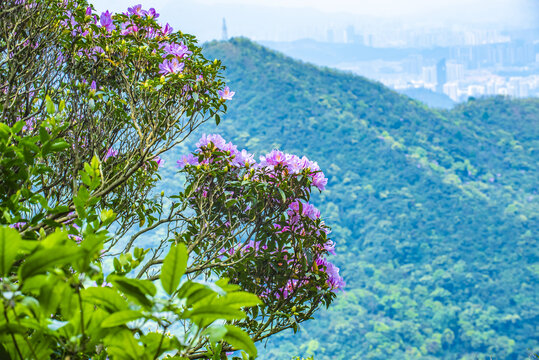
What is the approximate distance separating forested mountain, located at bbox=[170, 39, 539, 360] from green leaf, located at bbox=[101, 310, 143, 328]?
664 inches

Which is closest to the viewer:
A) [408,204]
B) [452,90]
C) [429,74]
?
[408,204]

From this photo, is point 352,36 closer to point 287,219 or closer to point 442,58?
point 442,58

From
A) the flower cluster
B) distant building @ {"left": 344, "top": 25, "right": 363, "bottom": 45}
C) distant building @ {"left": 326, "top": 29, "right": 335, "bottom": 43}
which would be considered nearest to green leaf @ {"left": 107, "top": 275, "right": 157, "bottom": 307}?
the flower cluster

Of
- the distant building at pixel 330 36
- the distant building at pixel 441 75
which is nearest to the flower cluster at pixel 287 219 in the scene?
the distant building at pixel 441 75

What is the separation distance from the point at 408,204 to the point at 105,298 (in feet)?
77.8

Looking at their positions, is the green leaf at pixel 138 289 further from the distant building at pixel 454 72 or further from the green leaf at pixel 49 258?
the distant building at pixel 454 72

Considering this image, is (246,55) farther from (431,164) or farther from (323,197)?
(431,164)

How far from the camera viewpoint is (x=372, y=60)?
177 feet

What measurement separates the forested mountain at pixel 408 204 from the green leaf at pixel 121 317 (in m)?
16.9

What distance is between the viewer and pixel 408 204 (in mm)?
23328

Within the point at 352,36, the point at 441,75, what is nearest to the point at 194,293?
the point at 441,75

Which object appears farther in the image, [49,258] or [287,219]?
[287,219]

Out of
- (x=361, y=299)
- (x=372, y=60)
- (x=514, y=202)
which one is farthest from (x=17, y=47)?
(x=372, y=60)

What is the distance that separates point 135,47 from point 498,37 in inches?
2411
